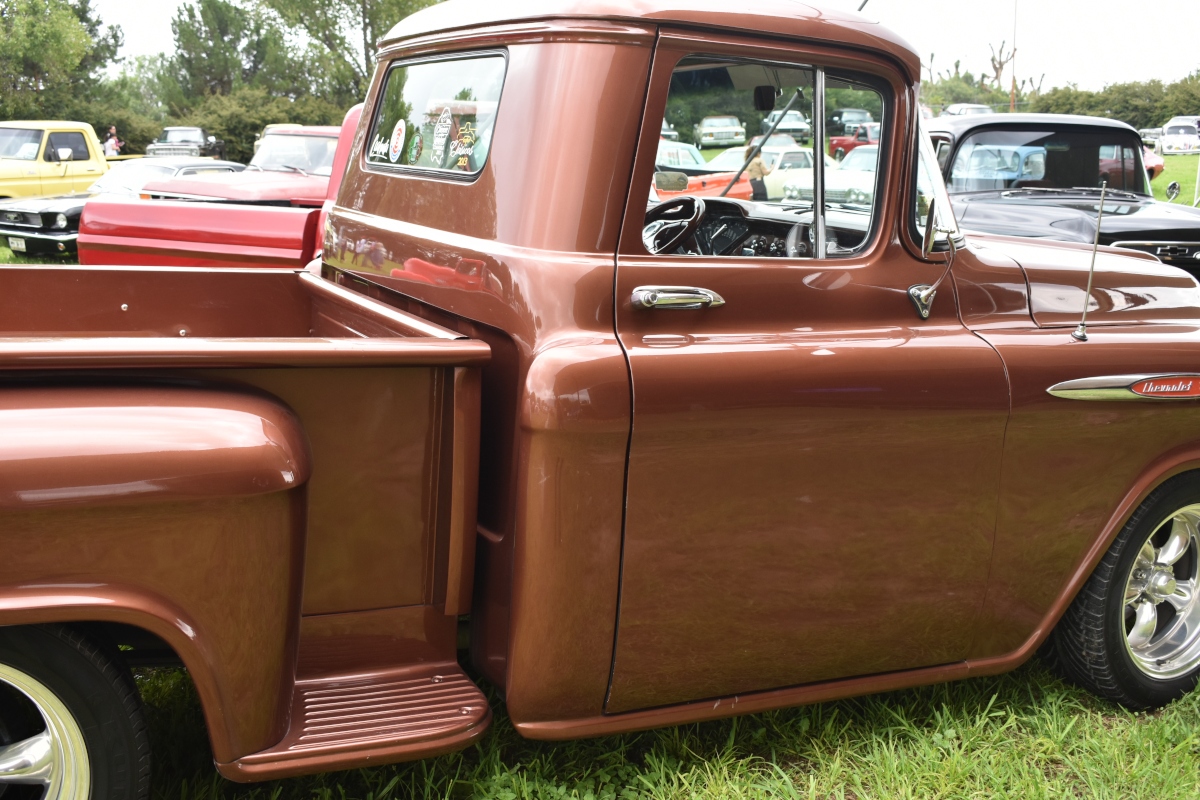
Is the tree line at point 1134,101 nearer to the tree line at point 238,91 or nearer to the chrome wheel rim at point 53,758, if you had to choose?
the tree line at point 238,91

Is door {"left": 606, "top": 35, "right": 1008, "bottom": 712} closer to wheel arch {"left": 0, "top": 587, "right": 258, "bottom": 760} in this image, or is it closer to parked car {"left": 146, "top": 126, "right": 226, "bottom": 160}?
wheel arch {"left": 0, "top": 587, "right": 258, "bottom": 760}

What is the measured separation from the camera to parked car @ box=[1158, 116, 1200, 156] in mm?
31375

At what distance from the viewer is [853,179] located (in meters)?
2.55

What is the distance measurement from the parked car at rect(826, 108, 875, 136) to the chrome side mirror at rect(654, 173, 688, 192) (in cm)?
37

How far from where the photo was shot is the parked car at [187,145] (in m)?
26.5

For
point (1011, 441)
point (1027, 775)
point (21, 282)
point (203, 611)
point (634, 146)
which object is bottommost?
point (1027, 775)

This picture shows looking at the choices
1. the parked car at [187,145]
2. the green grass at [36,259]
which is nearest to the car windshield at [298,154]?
the green grass at [36,259]

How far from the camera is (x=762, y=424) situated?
225cm

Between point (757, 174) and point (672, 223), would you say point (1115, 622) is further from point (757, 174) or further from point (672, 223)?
point (672, 223)

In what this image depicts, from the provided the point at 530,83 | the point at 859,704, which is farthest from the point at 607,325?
the point at 859,704

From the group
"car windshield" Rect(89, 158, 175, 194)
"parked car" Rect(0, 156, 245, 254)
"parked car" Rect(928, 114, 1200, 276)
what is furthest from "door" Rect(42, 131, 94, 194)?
"parked car" Rect(928, 114, 1200, 276)

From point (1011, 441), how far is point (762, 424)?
0.73m

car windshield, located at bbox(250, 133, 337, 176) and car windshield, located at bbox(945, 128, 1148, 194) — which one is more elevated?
car windshield, located at bbox(945, 128, 1148, 194)

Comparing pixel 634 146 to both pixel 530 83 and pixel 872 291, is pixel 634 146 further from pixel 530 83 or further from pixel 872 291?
pixel 872 291
